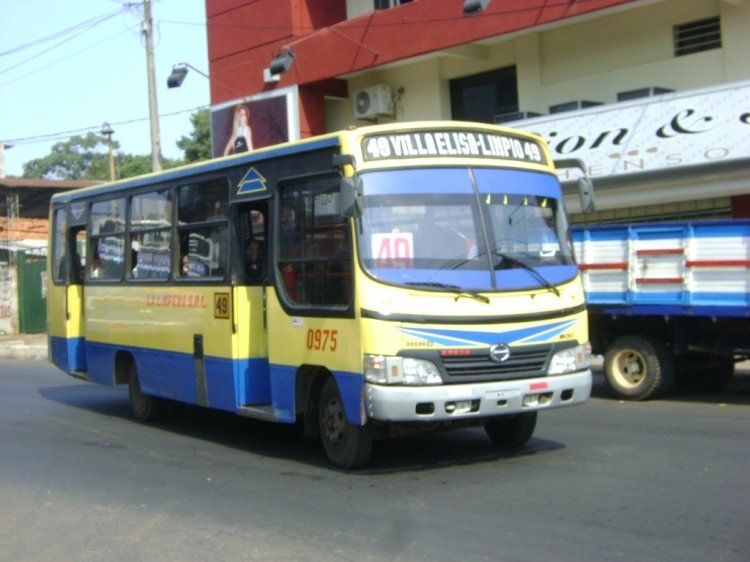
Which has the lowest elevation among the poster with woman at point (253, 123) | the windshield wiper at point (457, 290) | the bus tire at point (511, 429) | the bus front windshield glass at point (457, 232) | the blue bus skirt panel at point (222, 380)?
the bus tire at point (511, 429)

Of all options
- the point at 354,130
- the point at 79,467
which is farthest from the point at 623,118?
the point at 79,467

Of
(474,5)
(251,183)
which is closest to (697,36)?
(474,5)

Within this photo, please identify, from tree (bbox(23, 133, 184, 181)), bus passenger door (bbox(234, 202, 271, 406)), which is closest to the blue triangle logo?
bus passenger door (bbox(234, 202, 271, 406))

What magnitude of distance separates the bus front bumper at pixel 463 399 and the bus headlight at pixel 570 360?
82mm

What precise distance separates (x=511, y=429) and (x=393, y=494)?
201cm

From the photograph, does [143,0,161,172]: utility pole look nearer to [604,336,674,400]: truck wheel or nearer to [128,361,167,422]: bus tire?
[128,361,167,422]: bus tire

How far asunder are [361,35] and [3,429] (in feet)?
44.8

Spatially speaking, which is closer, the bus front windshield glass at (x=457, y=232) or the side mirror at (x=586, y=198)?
the bus front windshield glass at (x=457, y=232)

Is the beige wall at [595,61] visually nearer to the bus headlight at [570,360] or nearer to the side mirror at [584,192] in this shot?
the side mirror at [584,192]

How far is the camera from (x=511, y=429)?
30.1ft

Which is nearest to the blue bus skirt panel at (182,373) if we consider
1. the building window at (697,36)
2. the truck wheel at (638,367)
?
the truck wheel at (638,367)

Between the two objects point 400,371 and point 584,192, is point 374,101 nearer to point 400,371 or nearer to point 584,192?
point 584,192

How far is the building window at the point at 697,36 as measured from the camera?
17.9m

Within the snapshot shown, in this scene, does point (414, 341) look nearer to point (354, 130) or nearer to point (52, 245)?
point (354, 130)
